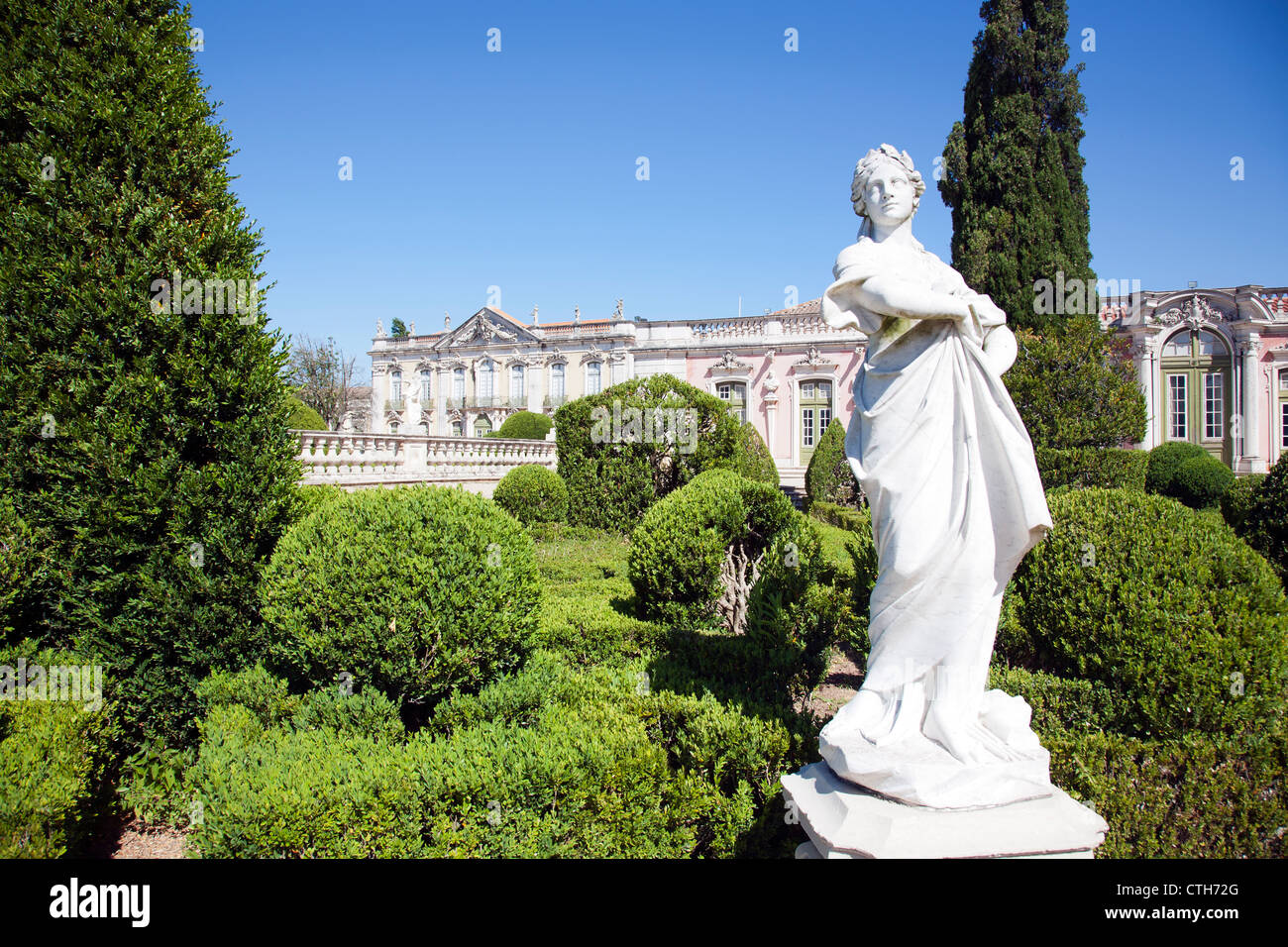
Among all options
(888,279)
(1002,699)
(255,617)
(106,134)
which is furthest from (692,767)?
(106,134)

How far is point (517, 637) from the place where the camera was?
4.11m

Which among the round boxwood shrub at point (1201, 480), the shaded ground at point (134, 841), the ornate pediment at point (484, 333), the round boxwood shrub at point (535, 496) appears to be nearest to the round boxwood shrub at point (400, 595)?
the shaded ground at point (134, 841)

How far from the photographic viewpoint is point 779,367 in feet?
84.2

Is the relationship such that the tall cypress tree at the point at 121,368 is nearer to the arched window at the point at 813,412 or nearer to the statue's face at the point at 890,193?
the statue's face at the point at 890,193

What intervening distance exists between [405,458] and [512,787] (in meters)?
13.8

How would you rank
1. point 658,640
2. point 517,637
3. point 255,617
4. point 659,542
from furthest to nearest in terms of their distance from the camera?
point 659,542 → point 658,640 → point 255,617 → point 517,637

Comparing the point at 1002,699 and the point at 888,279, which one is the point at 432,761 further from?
the point at 888,279

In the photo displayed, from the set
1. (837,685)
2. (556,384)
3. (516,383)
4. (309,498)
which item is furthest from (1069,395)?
(516,383)

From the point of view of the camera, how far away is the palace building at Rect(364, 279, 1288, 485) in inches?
782

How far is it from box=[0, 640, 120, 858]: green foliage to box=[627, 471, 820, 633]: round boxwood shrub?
3729mm

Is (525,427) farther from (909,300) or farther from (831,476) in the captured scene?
(909,300)

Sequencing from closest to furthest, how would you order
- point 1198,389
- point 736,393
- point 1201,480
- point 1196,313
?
point 1201,480
point 1196,313
point 1198,389
point 736,393

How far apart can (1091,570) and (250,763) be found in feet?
15.0

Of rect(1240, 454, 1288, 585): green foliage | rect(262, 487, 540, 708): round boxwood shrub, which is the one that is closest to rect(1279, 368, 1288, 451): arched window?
rect(1240, 454, 1288, 585): green foliage
